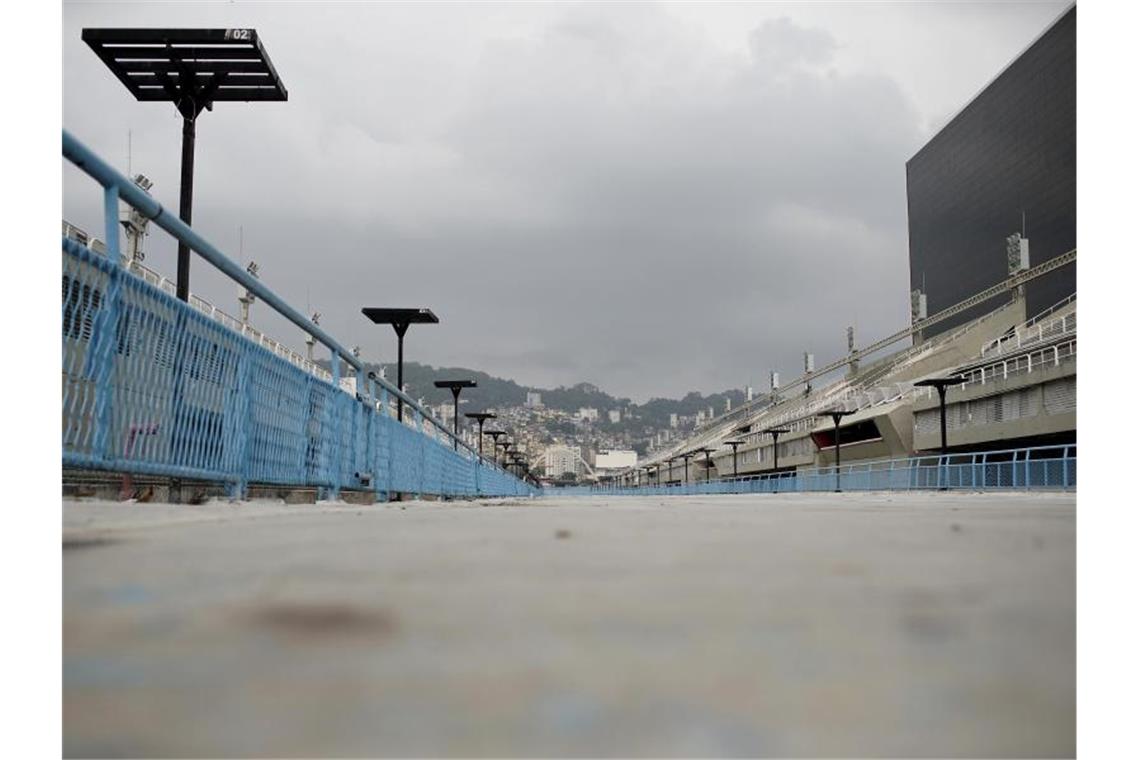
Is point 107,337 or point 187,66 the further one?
point 187,66

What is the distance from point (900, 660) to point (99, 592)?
4.18 feet

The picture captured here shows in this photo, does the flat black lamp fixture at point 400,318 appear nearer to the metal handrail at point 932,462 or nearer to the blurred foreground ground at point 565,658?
the metal handrail at point 932,462

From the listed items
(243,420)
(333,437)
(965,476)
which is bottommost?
(965,476)

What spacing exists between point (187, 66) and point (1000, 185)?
7504 cm

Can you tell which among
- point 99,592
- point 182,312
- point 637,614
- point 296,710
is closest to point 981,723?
point 637,614

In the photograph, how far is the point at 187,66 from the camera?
11180mm

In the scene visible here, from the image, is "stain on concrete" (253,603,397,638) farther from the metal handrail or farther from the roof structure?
the metal handrail

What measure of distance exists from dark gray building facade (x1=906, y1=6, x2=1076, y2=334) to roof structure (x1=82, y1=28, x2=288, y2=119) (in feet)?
183

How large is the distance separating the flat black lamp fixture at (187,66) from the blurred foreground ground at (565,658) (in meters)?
10.4

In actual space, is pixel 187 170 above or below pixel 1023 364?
above

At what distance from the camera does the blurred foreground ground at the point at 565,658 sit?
89 centimetres

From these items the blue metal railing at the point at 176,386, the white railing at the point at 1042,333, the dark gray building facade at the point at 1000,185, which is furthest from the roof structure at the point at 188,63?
the dark gray building facade at the point at 1000,185

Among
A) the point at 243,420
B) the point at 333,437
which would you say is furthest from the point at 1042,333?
the point at 243,420

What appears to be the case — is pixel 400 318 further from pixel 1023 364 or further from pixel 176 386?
pixel 1023 364
